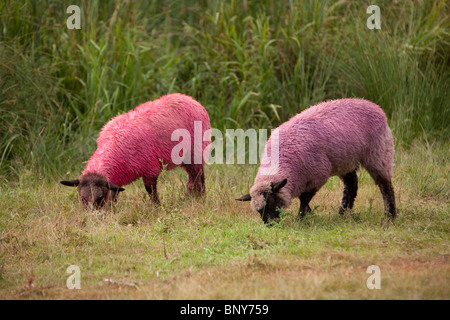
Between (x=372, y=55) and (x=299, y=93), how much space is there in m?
1.45

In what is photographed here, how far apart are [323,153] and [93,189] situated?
2742mm

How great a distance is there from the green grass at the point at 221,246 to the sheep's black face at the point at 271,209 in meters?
0.12

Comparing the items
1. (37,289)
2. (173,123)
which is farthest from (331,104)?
(37,289)

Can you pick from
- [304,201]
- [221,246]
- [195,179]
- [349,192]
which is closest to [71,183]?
[195,179]

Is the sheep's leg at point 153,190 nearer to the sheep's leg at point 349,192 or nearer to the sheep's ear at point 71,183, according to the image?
the sheep's ear at point 71,183

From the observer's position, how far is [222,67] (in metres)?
11.0

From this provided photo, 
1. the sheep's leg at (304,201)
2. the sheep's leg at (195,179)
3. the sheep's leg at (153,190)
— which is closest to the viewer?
the sheep's leg at (304,201)

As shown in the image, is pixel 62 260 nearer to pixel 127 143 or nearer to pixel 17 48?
pixel 127 143

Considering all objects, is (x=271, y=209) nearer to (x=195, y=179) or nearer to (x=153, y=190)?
(x=195, y=179)

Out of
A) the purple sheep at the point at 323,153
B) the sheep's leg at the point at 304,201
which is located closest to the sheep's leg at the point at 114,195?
the purple sheep at the point at 323,153

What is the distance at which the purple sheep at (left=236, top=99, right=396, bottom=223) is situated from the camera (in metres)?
6.57

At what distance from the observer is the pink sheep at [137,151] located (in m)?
7.04

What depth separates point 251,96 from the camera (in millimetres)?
10602
